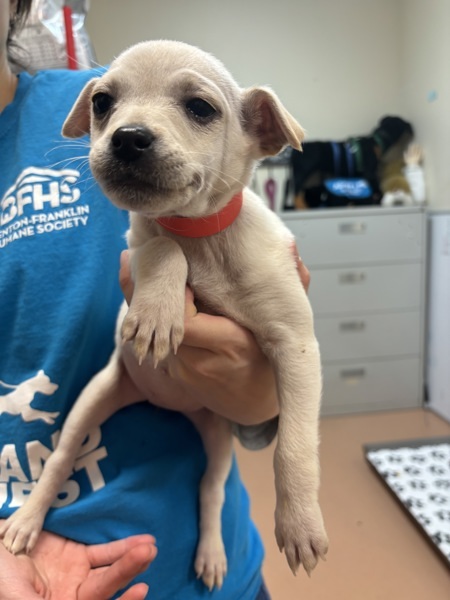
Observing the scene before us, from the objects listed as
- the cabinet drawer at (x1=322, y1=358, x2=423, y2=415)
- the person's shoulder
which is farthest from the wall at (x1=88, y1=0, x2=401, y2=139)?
the person's shoulder

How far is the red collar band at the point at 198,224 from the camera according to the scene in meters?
0.92

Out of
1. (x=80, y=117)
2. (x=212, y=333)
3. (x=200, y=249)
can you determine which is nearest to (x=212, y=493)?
(x=212, y=333)

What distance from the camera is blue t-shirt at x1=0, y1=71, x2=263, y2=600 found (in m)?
0.96

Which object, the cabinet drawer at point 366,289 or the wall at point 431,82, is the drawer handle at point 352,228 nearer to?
the cabinet drawer at point 366,289

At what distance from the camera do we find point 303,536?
0.82m

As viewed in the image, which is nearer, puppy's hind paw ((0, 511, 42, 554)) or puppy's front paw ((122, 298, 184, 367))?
puppy's front paw ((122, 298, 184, 367))

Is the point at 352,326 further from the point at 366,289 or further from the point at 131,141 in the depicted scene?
the point at 131,141

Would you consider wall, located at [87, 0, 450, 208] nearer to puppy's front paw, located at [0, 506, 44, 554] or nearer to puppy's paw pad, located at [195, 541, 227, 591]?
puppy's paw pad, located at [195, 541, 227, 591]

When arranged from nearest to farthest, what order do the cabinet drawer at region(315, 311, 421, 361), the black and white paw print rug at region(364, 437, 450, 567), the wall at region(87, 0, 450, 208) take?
the black and white paw print rug at region(364, 437, 450, 567)
the cabinet drawer at region(315, 311, 421, 361)
the wall at region(87, 0, 450, 208)

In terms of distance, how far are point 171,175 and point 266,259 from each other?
264 mm

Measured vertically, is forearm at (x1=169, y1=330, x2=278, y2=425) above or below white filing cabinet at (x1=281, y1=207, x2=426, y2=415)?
above

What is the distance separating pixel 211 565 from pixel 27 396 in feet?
1.62

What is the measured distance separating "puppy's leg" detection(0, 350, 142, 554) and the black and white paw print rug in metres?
1.96

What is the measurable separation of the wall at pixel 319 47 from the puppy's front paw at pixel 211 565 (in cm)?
351
